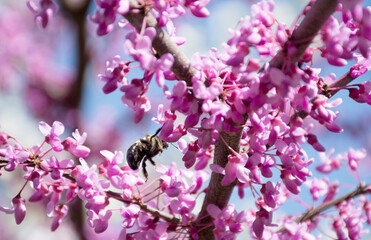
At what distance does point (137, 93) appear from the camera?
862 mm

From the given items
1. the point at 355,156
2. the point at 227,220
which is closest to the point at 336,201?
the point at 355,156

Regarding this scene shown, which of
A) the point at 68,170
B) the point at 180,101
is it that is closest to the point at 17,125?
the point at 68,170

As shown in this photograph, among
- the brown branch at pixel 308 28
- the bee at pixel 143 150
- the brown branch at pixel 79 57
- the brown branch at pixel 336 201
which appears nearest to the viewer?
the brown branch at pixel 308 28

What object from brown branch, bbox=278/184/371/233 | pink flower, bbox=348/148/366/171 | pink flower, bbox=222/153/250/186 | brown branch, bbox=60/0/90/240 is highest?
pink flower, bbox=222/153/250/186

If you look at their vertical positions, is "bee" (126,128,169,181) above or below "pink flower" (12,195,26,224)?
above

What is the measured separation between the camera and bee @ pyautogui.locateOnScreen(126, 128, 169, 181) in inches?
46.5

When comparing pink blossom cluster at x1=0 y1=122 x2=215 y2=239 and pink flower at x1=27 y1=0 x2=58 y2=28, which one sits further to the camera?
pink blossom cluster at x1=0 y1=122 x2=215 y2=239

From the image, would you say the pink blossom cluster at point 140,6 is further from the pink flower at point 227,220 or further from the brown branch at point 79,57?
the brown branch at point 79,57

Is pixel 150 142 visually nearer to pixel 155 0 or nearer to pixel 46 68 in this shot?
pixel 155 0

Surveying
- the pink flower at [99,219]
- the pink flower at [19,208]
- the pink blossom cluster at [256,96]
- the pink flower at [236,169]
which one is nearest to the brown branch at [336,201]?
the pink blossom cluster at [256,96]

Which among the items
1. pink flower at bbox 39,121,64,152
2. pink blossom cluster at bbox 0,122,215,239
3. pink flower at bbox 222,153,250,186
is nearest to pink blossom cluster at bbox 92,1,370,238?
pink flower at bbox 222,153,250,186

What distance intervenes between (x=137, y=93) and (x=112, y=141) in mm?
4365

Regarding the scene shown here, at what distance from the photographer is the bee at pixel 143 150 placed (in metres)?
1.18

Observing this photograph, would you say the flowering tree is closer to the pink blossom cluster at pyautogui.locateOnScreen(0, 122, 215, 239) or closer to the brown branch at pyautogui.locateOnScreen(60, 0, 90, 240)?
the pink blossom cluster at pyautogui.locateOnScreen(0, 122, 215, 239)
